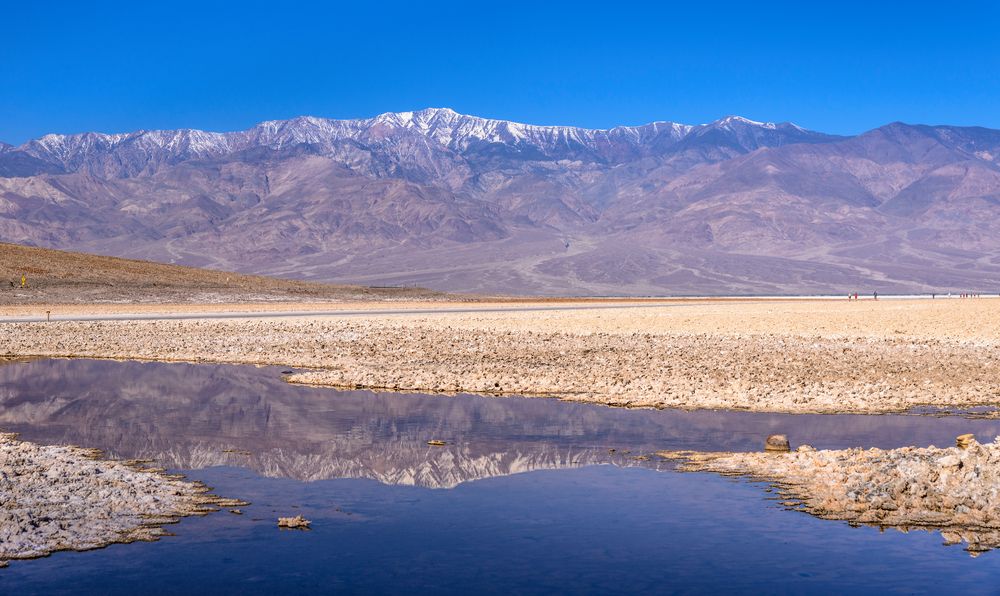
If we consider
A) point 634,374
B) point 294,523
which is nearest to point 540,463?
point 294,523

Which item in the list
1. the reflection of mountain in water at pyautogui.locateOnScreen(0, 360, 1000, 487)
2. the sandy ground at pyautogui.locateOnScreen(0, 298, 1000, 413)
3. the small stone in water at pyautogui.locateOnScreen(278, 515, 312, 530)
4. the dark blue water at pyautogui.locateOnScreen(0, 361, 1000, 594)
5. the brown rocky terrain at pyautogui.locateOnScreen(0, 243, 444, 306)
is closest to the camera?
the dark blue water at pyautogui.locateOnScreen(0, 361, 1000, 594)

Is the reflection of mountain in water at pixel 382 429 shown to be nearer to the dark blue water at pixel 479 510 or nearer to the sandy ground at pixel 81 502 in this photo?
the dark blue water at pixel 479 510

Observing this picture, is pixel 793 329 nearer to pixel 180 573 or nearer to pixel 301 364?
pixel 301 364

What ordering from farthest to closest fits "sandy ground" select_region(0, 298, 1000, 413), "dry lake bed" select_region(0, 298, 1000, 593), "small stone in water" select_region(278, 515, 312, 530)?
"sandy ground" select_region(0, 298, 1000, 413)
"small stone in water" select_region(278, 515, 312, 530)
"dry lake bed" select_region(0, 298, 1000, 593)

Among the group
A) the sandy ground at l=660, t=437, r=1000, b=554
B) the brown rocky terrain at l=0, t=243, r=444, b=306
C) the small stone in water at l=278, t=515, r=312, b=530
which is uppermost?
the brown rocky terrain at l=0, t=243, r=444, b=306

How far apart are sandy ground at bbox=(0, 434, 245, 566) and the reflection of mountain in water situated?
1415 millimetres

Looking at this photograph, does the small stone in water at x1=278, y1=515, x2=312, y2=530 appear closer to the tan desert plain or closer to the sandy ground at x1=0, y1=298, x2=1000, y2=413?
the tan desert plain

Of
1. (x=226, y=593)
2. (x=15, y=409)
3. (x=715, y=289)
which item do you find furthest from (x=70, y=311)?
(x=715, y=289)

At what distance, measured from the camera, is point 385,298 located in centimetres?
9275

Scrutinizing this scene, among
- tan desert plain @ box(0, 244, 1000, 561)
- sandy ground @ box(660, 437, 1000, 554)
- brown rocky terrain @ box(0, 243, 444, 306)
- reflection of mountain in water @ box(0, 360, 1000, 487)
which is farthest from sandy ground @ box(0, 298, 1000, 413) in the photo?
brown rocky terrain @ box(0, 243, 444, 306)

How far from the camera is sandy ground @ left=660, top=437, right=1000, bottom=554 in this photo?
11.0 m

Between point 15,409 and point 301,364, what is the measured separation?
1011 cm

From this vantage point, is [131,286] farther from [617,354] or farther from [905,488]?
[905,488]

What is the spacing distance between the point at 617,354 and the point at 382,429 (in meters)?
14.2
